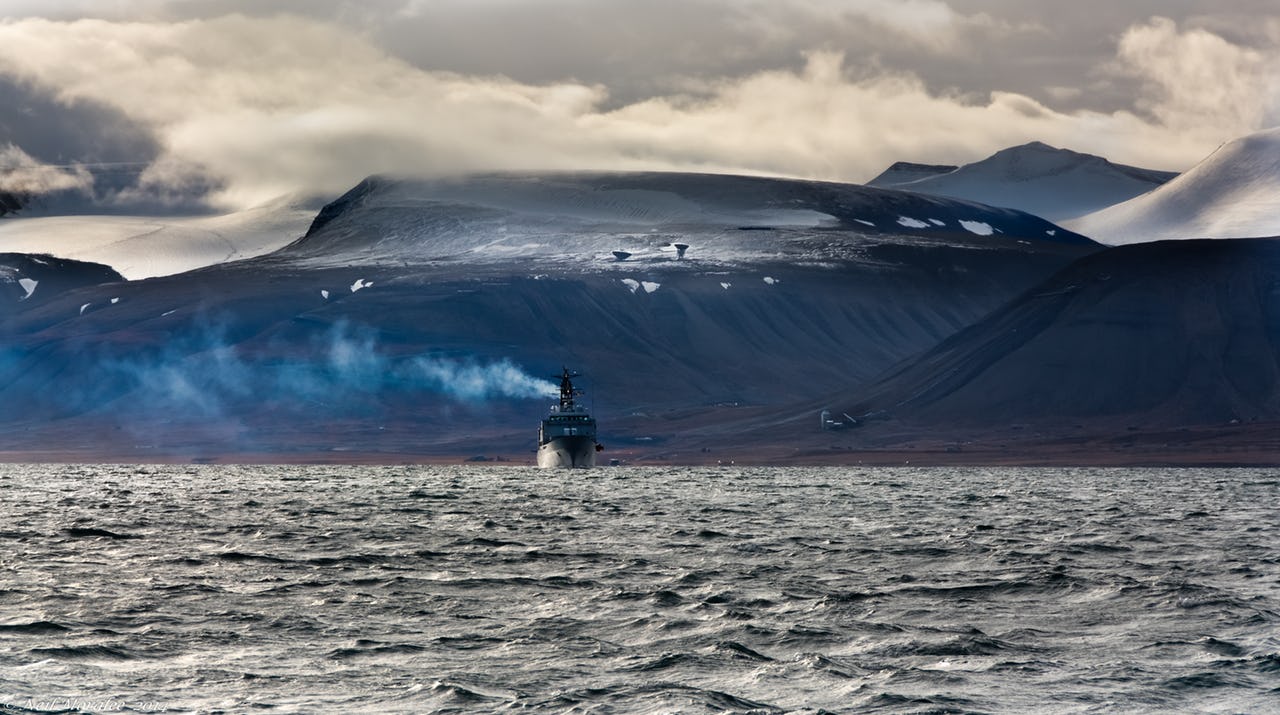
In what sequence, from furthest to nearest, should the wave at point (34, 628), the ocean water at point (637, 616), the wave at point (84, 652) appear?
the wave at point (34, 628) → the wave at point (84, 652) → the ocean water at point (637, 616)

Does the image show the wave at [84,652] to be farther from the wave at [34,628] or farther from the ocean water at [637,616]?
the wave at [34,628]

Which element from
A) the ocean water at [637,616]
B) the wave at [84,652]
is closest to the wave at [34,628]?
the ocean water at [637,616]

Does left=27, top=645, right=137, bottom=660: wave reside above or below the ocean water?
above

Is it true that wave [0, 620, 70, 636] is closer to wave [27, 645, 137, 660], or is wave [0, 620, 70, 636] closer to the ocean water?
the ocean water

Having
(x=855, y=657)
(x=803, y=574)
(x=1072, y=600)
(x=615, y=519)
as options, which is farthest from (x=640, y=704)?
(x=615, y=519)

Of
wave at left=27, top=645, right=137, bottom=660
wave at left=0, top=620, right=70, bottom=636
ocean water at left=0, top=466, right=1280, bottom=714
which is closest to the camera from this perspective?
ocean water at left=0, top=466, right=1280, bottom=714

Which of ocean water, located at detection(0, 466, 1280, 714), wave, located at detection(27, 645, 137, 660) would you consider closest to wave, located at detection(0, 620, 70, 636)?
ocean water, located at detection(0, 466, 1280, 714)

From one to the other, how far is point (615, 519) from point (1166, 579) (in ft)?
163

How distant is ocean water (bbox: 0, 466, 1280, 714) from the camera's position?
4334cm

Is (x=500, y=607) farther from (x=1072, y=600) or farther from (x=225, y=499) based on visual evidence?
(x=225, y=499)

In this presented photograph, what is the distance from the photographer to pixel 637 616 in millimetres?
56406

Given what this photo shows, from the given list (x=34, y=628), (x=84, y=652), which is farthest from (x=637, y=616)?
(x=34, y=628)

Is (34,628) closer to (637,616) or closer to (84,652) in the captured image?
(84,652)

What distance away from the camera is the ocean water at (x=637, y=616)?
43344 millimetres
